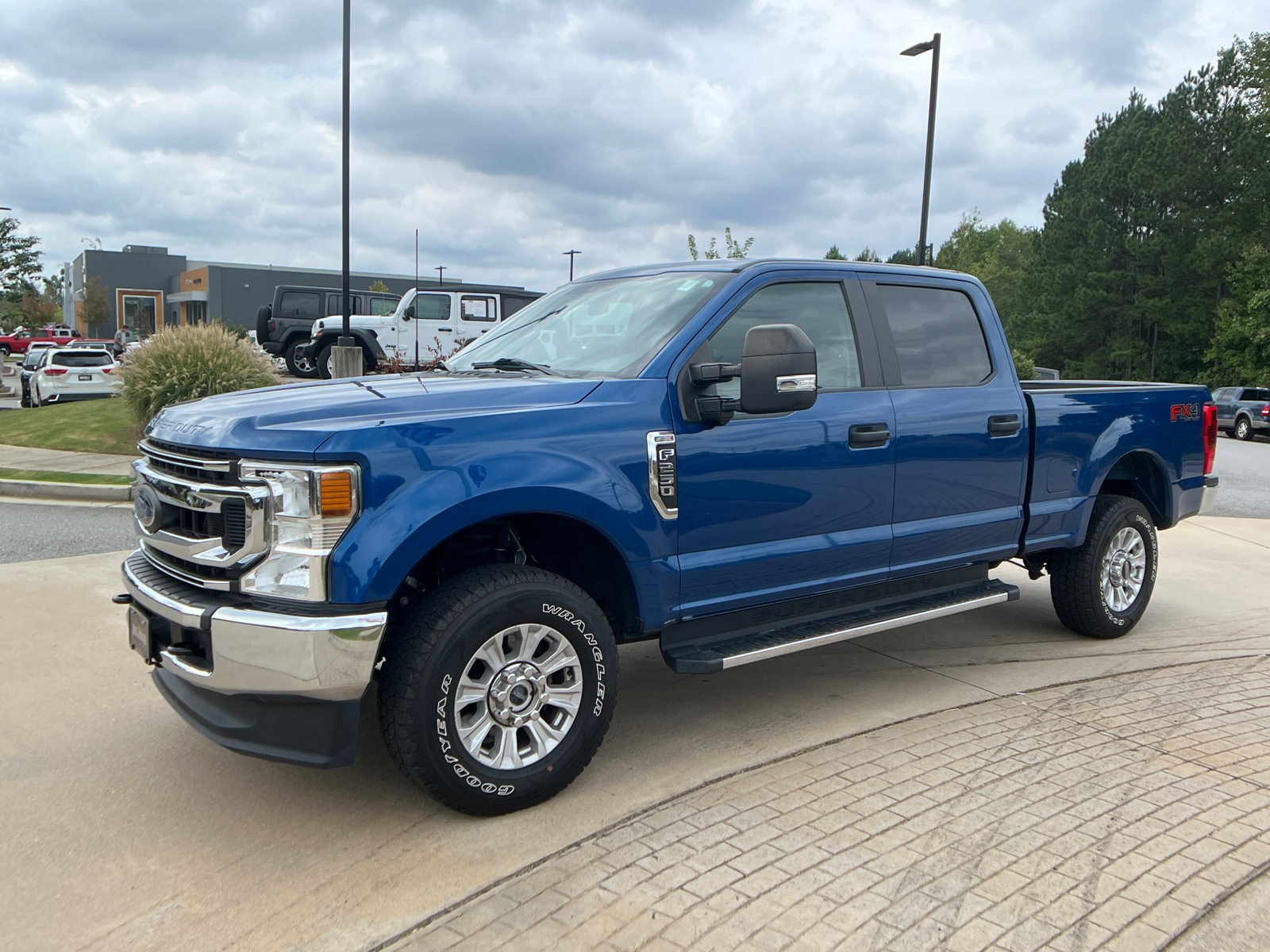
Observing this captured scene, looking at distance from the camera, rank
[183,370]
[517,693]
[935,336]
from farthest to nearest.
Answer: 1. [183,370]
2. [935,336]
3. [517,693]

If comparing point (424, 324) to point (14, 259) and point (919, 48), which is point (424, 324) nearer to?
point (919, 48)

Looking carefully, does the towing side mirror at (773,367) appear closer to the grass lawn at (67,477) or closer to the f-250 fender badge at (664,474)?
the f-250 fender badge at (664,474)

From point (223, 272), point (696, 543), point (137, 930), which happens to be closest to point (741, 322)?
point (696, 543)

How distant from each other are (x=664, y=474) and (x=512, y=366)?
0.97 m

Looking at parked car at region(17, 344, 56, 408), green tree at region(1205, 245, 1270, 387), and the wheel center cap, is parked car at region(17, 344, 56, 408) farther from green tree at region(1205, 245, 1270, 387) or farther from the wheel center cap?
green tree at region(1205, 245, 1270, 387)

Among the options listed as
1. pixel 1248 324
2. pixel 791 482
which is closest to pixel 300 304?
pixel 791 482

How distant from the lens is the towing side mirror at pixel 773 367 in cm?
366

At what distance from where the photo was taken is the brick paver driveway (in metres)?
2.77

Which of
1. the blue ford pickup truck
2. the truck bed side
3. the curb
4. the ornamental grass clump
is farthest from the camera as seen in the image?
the ornamental grass clump

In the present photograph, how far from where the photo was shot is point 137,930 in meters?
2.79

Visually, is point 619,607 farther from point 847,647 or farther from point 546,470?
point 847,647

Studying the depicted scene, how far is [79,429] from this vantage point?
15422 mm

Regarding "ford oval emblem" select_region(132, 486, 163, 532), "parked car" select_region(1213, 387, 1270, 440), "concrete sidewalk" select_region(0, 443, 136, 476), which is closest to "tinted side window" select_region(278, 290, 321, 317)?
"concrete sidewalk" select_region(0, 443, 136, 476)

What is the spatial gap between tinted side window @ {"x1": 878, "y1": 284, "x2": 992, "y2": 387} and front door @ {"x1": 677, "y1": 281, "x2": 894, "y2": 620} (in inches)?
10.1
